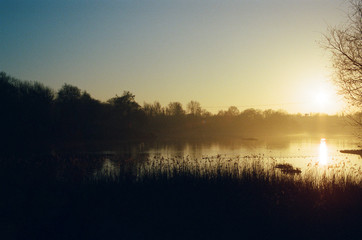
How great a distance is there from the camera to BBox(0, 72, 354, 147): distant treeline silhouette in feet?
152

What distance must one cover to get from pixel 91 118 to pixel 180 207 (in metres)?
70.9

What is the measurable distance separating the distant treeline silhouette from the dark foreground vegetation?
6.93m

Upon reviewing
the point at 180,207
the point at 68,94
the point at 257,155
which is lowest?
the point at 180,207

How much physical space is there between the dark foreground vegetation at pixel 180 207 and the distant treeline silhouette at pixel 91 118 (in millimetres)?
6925

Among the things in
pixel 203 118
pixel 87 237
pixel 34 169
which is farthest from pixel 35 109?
pixel 203 118

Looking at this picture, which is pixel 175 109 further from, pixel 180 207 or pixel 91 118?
pixel 180 207

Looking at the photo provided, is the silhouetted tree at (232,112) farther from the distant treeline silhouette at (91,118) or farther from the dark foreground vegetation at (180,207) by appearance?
the dark foreground vegetation at (180,207)

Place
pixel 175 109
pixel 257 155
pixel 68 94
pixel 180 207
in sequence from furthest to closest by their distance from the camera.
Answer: pixel 175 109, pixel 68 94, pixel 257 155, pixel 180 207

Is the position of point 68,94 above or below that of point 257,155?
above

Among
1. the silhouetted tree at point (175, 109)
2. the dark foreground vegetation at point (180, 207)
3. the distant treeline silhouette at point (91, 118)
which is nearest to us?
the dark foreground vegetation at point (180, 207)

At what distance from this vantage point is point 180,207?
7996 mm

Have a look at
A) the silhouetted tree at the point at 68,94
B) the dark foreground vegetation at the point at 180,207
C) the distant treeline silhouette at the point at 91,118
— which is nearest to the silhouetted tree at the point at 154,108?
the distant treeline silhouette at the point at 91,118

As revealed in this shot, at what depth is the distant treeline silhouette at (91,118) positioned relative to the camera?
46.3m

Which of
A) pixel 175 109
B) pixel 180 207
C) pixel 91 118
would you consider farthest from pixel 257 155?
pixel 175 109
